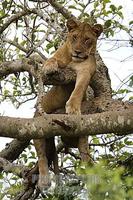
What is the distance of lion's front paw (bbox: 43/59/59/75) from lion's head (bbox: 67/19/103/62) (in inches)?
19.8

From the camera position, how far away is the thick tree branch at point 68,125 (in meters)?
2.68

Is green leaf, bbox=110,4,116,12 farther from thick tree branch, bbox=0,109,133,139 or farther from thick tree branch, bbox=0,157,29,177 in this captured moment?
thick tree branch, bbox=0,109,133,139

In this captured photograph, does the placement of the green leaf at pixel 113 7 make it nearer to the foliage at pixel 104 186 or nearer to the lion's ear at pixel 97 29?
the lion's ear at pixel 97 29

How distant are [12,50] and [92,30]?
168 cm

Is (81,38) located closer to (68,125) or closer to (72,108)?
(72,108)

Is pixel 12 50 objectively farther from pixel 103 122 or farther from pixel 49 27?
pixel 103 122

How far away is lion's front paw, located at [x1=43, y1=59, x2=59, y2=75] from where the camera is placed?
3530 millimetres

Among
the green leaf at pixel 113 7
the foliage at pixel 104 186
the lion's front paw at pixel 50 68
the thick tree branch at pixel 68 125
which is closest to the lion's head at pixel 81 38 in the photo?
the lion's front paw at pixel 50 68

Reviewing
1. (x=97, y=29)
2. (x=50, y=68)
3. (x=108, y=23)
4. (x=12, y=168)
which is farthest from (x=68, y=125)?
(x=108, y=23)

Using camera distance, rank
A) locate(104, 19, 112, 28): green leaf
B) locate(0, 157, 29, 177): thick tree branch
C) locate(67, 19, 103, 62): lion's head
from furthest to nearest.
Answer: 1. locate(104, 19, 112, 28): green leaf
2. locate(67, 19, 103, 62): lion's head
3. locate(0, 157, 29, 177): thick tree branch

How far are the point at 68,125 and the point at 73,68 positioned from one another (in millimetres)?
1383

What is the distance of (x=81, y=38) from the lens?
A: 14.5 ft

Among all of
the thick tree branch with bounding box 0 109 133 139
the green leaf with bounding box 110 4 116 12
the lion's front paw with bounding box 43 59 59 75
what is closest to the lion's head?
the lion's front paw with bounding box 43 59 59 75

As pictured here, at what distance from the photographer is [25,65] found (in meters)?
3.65
